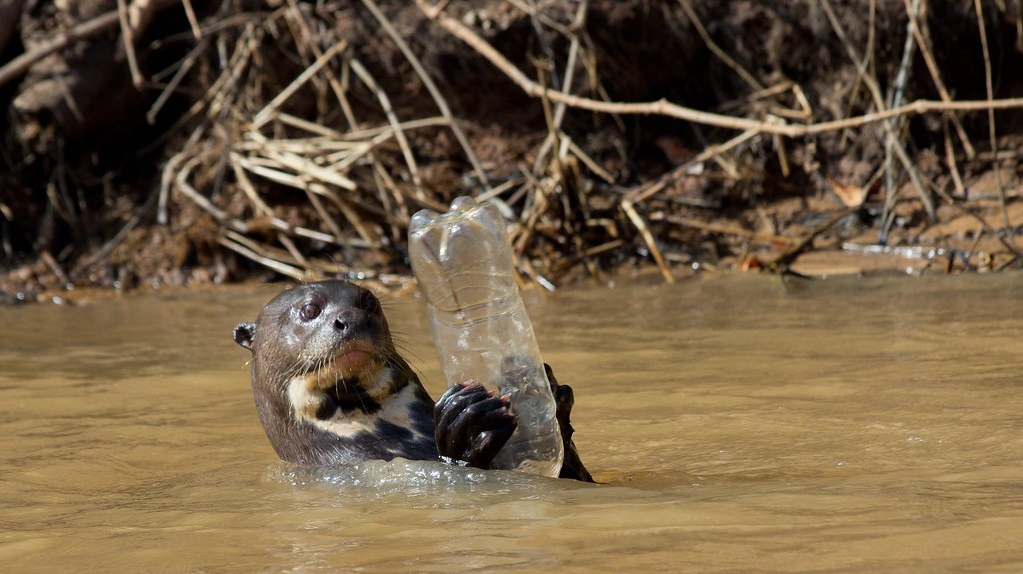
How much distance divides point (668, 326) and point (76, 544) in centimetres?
276

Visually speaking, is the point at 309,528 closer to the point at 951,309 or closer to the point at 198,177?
the point at 951,309

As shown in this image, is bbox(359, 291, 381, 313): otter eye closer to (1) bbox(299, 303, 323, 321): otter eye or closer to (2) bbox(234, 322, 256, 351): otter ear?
(1) bbox(299, 303, 323, 321): otter eye

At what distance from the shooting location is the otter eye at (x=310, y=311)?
8.69ft

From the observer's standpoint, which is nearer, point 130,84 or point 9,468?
point 9,468

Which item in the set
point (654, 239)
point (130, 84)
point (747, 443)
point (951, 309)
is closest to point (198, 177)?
point (130, 84)

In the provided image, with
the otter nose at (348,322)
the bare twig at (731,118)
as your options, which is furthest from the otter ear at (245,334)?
the bare twig at (731,118)

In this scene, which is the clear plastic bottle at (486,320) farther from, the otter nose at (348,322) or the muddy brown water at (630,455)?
the otter nose at (348,322)

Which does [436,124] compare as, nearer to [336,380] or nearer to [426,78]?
[426,78]

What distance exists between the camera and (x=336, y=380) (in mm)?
2602

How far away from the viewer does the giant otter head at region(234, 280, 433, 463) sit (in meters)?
2.58

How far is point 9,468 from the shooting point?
2.94 metres

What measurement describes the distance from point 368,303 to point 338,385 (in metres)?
0.18

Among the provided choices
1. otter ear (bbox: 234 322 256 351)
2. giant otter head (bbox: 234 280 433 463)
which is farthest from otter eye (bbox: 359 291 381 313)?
otter ear (bbox: 234 322 256 351)

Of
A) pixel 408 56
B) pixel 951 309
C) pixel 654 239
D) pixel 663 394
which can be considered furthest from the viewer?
pixel 408 56
